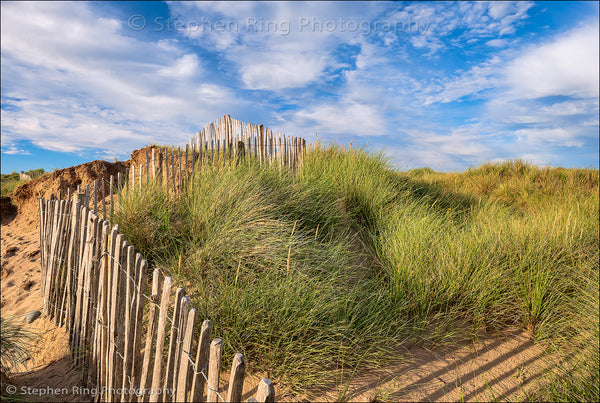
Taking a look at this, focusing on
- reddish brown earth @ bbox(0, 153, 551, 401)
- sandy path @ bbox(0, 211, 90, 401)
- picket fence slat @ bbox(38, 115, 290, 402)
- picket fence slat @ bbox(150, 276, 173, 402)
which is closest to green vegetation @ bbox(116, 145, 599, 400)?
reddish brown earth @ bbox(0, 153, 551, 401)

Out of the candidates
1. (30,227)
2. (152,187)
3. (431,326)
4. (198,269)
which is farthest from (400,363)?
(30,227)

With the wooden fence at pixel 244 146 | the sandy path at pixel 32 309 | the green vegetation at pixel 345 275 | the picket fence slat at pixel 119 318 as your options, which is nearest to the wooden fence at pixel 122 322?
the picket fence slat at pixel 119 318

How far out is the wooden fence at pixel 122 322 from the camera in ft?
5.81

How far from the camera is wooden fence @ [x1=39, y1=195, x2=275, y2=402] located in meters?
1.77

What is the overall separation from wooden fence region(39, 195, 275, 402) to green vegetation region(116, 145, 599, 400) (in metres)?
0.50

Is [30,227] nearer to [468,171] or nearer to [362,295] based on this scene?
[362,295]

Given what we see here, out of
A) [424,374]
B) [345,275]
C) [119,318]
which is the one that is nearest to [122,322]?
[119,318]

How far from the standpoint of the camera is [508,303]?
3.84m

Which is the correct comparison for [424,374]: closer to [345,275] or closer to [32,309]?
[345,275]

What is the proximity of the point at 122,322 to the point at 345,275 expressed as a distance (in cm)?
208

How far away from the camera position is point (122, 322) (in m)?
2.62

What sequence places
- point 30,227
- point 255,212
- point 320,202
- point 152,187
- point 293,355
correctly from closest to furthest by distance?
point 293,355
point 255,212
point 152,187
point 320,202
point 30,227

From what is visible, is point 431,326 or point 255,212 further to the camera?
point 255,212

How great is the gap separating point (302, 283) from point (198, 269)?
109 cm
